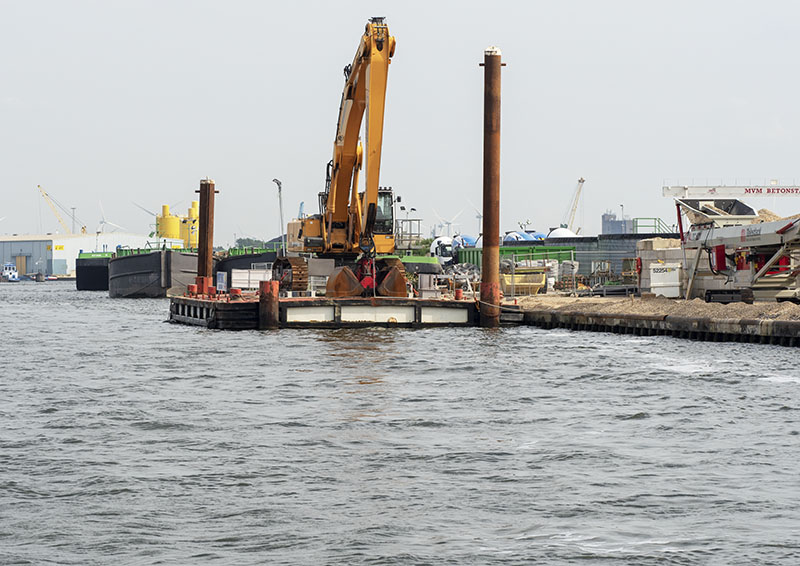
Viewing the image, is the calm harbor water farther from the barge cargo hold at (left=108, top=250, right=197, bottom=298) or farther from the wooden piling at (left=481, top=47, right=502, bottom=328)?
the barge cargo hold at (left=108, top=250, right=197, bottom=298)

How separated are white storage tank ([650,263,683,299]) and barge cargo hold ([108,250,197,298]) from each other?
58.2 meters

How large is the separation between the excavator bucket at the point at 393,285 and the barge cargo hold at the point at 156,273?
53513 mm

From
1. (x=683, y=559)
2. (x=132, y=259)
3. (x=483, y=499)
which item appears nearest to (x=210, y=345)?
(x=483, y=499)

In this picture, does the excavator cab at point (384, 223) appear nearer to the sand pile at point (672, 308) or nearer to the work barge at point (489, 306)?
the work barge at point (489, 306)

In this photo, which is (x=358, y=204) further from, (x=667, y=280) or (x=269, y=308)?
(x=667, y=280)

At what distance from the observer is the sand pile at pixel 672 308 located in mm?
36906

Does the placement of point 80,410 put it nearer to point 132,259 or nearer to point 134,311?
point 134,311

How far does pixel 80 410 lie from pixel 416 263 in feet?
185

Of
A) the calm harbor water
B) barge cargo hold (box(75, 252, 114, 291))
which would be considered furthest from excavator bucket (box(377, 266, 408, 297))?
barge cargo hold (box(75, 252, 114, 291))

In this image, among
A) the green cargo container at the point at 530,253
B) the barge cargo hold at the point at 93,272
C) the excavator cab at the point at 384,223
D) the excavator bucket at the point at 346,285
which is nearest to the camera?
the excavator bucket at the point at 346,285

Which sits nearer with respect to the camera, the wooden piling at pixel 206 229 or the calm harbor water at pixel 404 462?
the calm harbor water at pixel 404 462

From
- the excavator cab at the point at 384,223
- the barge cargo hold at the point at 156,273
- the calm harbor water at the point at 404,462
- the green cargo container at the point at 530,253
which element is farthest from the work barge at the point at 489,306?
the barge cargo hold at the point at 156,273

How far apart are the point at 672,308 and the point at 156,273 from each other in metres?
65.5

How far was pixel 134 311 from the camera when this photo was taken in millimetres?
73062
